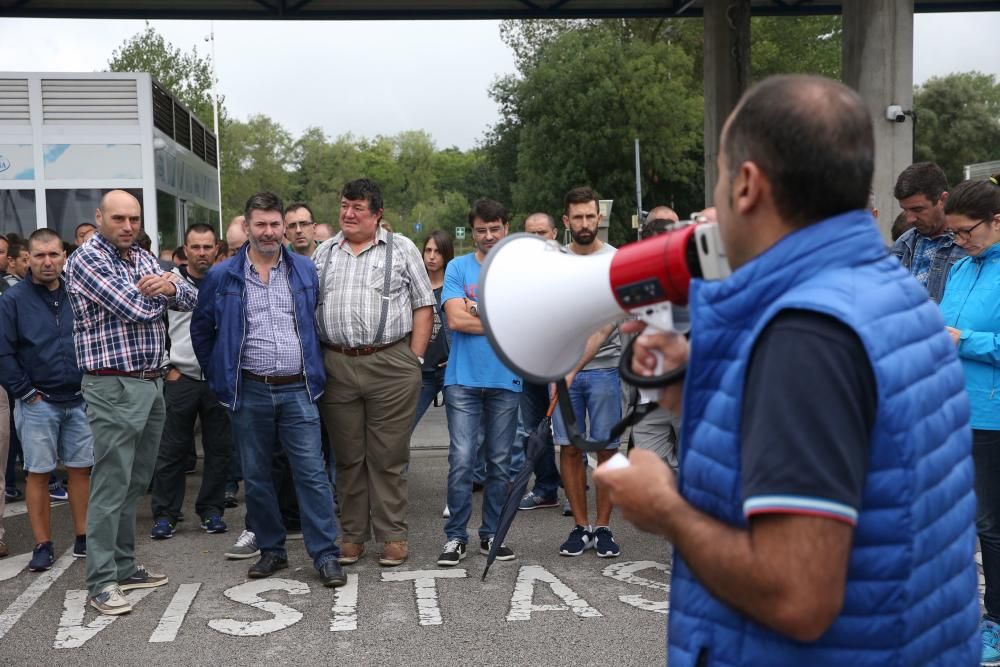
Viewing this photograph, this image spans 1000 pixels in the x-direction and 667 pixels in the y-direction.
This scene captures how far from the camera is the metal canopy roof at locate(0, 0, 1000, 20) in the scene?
16984 millimetres

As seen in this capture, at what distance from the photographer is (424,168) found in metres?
120


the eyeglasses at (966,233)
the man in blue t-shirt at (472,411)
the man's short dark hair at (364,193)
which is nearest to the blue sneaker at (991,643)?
the eyeglasses at (966,233)

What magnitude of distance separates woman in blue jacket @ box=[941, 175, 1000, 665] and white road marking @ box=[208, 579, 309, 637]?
3.07 m

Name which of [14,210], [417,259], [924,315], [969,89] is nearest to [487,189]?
[969,89]

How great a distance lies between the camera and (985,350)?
4.23 m

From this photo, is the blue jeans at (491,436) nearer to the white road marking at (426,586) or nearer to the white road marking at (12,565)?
the white road marking at (426,586)

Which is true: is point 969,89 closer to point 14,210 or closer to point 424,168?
point 14,210

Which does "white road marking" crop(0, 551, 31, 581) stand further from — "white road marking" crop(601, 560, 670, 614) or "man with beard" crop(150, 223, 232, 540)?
"white road marking" crop(601, 560, 670, 614)

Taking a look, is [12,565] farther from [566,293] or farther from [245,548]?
[566,293]

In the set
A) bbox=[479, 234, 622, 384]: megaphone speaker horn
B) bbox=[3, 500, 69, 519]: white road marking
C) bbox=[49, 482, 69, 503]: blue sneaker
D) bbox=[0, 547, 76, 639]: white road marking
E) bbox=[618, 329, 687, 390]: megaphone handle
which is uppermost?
bbox=[479, 234, 622, 384]: megaphone speaker horn

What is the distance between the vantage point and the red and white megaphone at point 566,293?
1.78 m

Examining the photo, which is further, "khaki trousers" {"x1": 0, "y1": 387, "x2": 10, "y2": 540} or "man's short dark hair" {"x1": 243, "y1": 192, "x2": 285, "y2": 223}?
"khaki trousers" {"x1": 0, "y1": 387, "x2": 10, "y2": 540}

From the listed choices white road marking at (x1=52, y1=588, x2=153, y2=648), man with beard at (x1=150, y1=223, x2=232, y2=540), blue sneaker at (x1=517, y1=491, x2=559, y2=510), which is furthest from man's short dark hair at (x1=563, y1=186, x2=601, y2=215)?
white road marking at (x1=52, y1=588, x2=153, y2=648)

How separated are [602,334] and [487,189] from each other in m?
65.8
